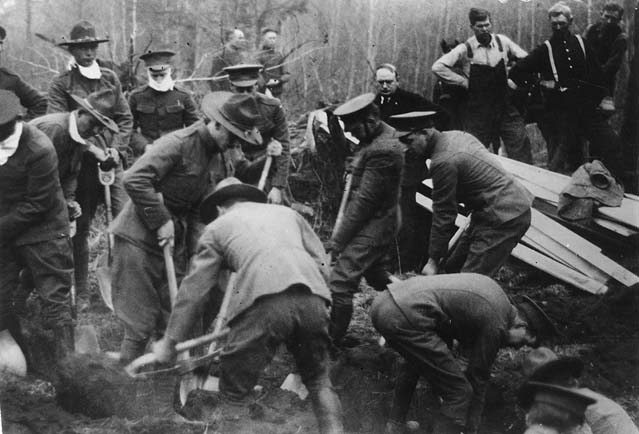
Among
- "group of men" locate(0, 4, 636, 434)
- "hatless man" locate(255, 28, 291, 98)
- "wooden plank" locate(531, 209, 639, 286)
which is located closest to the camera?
"group of men" locate(0, 4, 636, 434)

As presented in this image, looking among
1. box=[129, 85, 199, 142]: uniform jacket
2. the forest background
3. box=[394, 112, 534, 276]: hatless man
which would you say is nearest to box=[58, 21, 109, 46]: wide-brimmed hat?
the forest background

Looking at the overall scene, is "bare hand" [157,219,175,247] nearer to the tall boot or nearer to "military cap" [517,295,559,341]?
the tall boot

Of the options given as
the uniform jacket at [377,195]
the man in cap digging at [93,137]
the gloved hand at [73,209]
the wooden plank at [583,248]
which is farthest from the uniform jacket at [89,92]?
the wooden plank at [583,248]

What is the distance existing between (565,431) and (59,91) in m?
5.16

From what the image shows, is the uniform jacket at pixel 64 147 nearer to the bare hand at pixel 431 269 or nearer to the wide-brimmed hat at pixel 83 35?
the wide-brimmed hat at pixel 83 35

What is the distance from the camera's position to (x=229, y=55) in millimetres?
7242

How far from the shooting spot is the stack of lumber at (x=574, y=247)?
20.4 feet

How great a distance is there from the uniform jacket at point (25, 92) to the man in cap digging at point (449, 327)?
3882 mm

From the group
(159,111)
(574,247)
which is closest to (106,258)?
(159,111)

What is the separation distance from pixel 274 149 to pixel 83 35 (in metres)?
1.94

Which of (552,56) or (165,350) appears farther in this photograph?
(552,56)

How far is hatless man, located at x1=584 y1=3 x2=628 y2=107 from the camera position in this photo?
666cm

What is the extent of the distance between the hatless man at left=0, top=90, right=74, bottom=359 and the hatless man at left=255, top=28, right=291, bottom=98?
3.00 metres

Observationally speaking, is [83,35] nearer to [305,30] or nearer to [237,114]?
[305,30]
